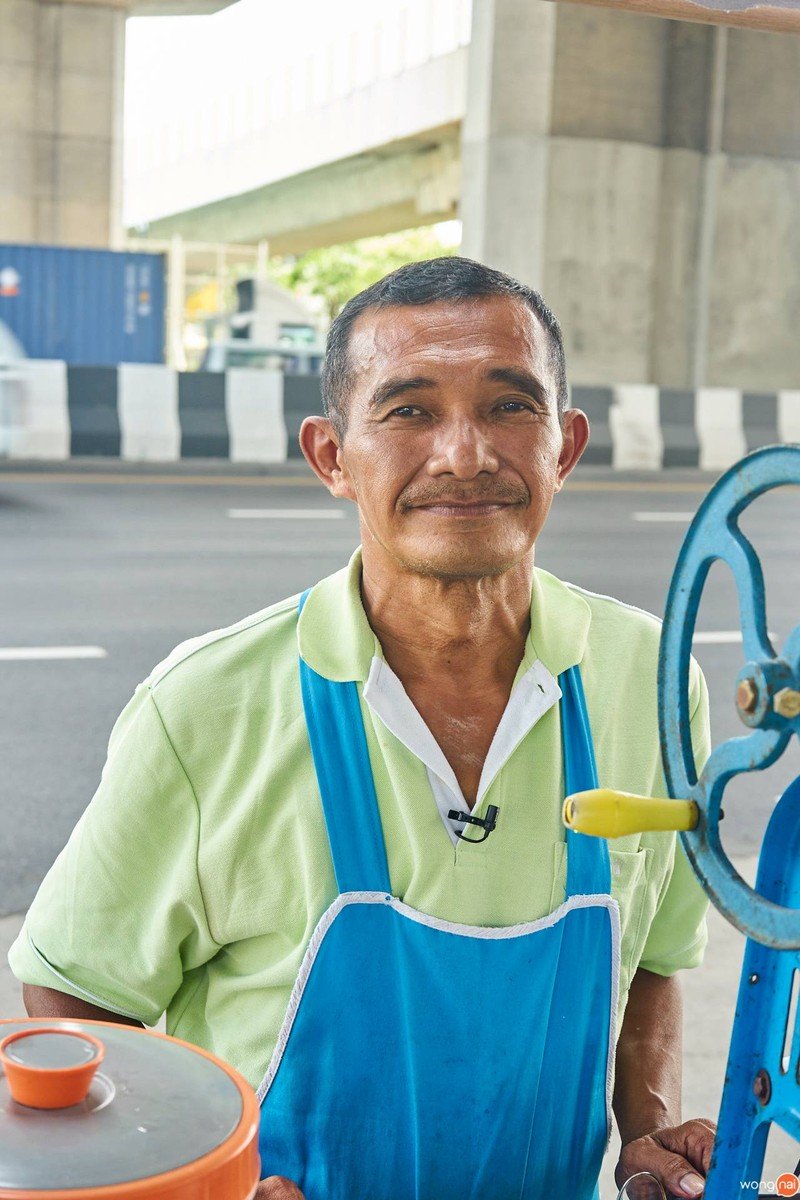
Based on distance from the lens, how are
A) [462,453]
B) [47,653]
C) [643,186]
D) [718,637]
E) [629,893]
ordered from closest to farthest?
[462,453] → [629,893] → [47,653] → [718,637] → [643,186]

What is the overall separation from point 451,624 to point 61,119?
2914cm

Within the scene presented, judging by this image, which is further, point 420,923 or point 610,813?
point 420,923

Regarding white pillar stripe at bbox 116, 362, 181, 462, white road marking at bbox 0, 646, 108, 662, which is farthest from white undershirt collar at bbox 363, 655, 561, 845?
white pillar stripe at bbox 116, 362, 181, 462

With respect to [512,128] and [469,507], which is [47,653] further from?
[512,128]

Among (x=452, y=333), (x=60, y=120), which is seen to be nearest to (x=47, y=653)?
(x=452, y=333)

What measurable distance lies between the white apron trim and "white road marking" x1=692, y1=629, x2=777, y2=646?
18.9ft

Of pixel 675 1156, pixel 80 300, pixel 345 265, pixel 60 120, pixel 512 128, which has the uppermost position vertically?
pixel 60 120

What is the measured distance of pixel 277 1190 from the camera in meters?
1.70

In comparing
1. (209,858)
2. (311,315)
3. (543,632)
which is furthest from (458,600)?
(311,315)

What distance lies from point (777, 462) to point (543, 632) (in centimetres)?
84

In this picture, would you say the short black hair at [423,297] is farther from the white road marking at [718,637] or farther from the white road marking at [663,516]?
the white road marking at [663,516]

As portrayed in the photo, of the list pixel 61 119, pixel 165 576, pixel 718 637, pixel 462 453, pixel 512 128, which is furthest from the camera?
pixel 61 119

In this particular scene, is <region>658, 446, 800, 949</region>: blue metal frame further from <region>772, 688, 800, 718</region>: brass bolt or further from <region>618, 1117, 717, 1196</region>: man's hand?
<region>618, 1117, 717, 1196</region>: man's hand

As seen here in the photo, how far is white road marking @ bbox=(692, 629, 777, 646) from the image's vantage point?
7.62m
